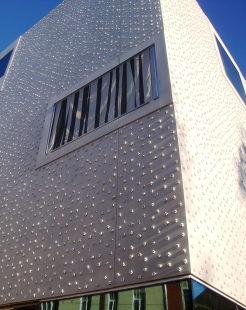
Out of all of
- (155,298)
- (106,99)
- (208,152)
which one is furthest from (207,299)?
(106,99)

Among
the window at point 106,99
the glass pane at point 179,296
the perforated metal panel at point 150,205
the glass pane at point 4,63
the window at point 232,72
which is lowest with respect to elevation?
the glass pane at point 179,296

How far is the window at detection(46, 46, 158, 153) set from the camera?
6.20m

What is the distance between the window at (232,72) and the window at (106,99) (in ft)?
12.6

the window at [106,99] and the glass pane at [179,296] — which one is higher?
Answer: the window at [106,99]

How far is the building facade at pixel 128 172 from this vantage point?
4.35 m

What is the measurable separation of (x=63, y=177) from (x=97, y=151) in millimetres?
865

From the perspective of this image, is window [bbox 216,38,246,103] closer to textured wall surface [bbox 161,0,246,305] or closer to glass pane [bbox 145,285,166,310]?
textured wall surface [bbox 161,0,246,305]

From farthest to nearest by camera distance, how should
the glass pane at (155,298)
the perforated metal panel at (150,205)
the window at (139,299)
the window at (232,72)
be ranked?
the window at (232,72), the perforated metal panel at (150,205), the window at (139,299), the glass pane at (155,298)

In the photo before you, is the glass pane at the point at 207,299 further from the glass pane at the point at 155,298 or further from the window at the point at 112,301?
the window at the point at 112,301

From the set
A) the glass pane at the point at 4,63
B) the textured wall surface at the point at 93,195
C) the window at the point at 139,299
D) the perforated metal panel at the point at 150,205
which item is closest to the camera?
the window at the point at 139,299

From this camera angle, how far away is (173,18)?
7.54 m

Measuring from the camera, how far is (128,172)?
5.28 meters

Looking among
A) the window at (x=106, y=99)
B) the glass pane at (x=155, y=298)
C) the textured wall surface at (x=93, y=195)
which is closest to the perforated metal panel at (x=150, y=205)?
the textured wall surface at (x=93, y=195)

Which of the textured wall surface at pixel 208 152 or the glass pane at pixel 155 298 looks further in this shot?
the textured wall surface at pixel 208 152
